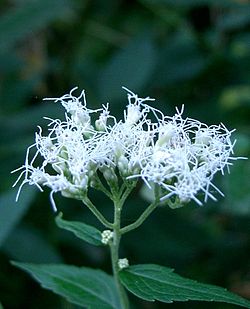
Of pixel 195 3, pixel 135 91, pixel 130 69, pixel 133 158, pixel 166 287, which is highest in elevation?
pixel 195 3

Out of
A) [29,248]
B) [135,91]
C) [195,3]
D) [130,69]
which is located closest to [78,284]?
[29,248]

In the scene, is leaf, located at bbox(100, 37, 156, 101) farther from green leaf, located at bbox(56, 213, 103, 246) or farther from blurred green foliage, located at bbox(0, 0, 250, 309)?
green leaf, located at bbox(56, 213, 103, 246)

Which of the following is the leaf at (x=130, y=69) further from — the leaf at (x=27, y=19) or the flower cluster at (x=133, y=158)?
the flower cluster at (x=133, y=158)

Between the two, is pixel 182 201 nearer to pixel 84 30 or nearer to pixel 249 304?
pixel 249 304

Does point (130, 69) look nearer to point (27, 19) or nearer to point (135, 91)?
point (135, 91)

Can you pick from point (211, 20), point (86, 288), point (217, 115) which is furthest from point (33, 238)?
point (211, 20)
